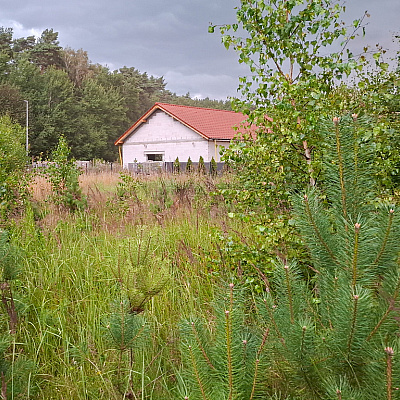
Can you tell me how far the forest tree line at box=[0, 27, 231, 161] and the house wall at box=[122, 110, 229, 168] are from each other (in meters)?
10.4

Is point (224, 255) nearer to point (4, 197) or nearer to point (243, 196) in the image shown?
point (243, 196)

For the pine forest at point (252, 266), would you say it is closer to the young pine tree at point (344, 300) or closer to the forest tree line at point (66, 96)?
the young pine tree at point (344, 300)

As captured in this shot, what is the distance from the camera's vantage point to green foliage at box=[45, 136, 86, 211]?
559cm

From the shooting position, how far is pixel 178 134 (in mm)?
25578

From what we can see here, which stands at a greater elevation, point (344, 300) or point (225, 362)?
point (344, 300)

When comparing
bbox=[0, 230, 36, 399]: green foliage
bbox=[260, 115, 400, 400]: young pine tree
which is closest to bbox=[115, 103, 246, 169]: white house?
bbox=[0, 230, 36, 399]: green foliage

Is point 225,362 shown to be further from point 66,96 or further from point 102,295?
point 66,96

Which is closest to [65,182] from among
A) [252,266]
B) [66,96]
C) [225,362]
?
[252,266]

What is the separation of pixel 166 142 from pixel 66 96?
64.9 feet

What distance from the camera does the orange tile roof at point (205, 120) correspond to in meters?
24.2

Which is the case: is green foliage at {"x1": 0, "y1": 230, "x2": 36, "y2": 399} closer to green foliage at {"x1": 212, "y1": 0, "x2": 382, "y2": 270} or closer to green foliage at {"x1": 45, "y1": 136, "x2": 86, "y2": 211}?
green foliage at {"x1": 212, "y1": 0, "x2": 382, "y2": 270}

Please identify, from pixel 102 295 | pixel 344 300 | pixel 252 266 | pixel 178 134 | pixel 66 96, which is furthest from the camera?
pixel 66 96

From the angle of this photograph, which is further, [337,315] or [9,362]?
[9,362]

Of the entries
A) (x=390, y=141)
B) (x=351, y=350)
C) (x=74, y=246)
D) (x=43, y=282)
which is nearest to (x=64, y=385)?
(x=43, y=282)
